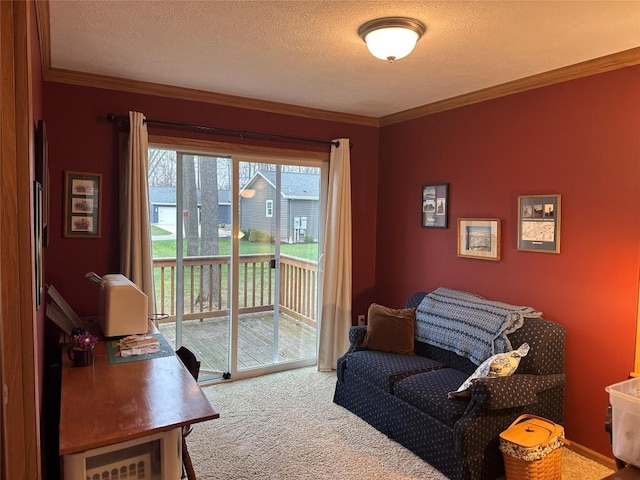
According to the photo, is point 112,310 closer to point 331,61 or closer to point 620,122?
point 331,61

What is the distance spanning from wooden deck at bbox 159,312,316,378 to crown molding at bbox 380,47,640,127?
7.39ft

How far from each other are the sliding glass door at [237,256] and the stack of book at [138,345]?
1140mm

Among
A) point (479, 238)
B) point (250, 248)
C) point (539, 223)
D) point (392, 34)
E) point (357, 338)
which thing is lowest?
point (357, 338)

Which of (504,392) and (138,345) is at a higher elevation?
(138,345)

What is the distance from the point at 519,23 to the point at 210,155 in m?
2.49

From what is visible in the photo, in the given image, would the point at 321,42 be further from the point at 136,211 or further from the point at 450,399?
the point at 450,399

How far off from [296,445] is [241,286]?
1547 mm

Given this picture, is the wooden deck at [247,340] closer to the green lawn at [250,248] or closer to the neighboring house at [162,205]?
the green lawn at [250,248]

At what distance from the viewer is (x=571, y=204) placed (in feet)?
9.62

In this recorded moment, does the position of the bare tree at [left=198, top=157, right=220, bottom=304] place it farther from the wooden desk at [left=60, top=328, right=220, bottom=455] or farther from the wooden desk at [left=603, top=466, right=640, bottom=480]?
the wooden desk at [left=603, top=466, right=640, bottom=480]

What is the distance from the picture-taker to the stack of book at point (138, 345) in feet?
8.17

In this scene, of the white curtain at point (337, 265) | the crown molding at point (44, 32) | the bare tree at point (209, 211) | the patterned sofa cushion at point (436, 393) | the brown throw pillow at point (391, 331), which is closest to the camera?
the crown molding at point (44, 32)

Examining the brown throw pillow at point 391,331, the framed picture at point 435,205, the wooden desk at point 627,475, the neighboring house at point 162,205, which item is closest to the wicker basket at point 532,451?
the wooden desk at point 627,475

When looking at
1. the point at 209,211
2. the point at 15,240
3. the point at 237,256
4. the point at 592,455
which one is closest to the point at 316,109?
the point at 209,211
